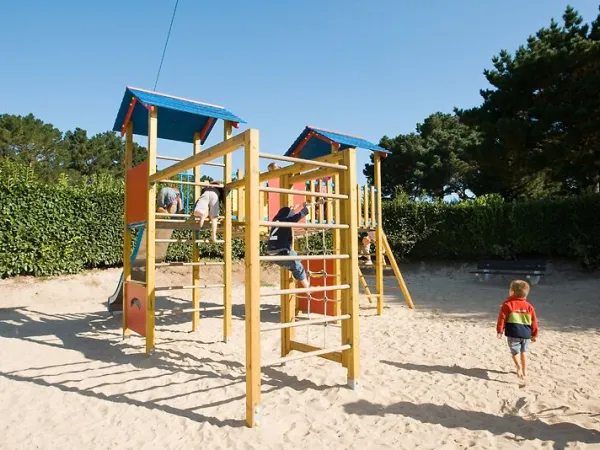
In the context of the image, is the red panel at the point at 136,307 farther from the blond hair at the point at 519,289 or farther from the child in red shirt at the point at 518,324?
the blond hair at the point at 519,289

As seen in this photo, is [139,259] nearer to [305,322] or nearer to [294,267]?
[294,267]

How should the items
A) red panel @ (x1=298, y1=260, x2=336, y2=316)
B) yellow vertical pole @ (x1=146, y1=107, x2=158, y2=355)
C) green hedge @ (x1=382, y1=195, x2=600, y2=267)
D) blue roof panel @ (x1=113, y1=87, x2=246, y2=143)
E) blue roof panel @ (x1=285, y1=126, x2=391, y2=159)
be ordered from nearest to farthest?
→ yellow vertical pole @ (x1=146, y1=107, x2=158, y2=355) → blue roof panel @ (x1=113, y1=87, x2=246, y2=143) → red panel @ (x1=298, y1=260, x2=336, y2=316) → blue roof panel @ (x1=285, y1=126, x2=391, y2=159) → green hedge @ (x1=382, y1=195, x2=600, y2=267)

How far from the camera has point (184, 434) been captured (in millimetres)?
3354

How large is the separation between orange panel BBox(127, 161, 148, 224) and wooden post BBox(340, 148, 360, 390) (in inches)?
116

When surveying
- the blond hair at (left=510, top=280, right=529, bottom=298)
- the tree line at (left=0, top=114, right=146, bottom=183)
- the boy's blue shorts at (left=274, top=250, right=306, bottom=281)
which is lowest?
the blond hair at (left=510, top=280, right=529, bottom=298)

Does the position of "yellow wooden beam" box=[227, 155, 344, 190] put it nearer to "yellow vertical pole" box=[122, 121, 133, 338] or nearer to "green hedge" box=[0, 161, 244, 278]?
"yellow vertical pole" box=[122, 121, 133, 338]

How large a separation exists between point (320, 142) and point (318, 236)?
755 cm

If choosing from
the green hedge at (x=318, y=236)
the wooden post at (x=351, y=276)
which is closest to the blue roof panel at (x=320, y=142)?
the green hedge at (x=318, y=236)

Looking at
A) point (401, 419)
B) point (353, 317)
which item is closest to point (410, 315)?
point (353, 317)

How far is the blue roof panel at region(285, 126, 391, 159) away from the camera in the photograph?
29.2 ft

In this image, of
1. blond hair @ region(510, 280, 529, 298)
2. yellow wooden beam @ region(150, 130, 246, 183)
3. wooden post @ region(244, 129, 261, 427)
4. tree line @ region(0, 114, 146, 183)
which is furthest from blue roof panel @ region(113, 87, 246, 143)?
tree line @ region(0, 114, 146, 183)

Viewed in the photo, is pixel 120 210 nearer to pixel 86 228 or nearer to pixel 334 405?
pixel 86 228

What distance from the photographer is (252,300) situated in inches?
140

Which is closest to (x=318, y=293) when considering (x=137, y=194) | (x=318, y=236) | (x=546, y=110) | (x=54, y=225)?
(x=137, y=194)
